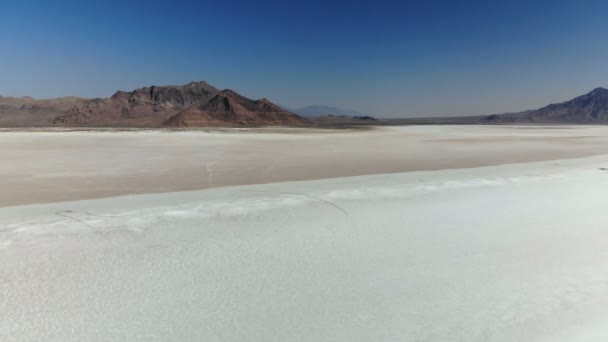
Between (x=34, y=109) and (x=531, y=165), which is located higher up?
(x=34, y=109)

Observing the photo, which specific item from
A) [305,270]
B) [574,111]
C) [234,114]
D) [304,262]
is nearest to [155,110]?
[234,114]

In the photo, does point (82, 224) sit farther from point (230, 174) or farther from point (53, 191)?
point (230, 174)

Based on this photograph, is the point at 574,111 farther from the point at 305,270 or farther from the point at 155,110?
the point at 305,270

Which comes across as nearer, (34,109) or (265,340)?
(265,340)

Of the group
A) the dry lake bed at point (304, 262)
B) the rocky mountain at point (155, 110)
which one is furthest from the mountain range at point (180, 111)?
the dry lake bed at point (304, 262)

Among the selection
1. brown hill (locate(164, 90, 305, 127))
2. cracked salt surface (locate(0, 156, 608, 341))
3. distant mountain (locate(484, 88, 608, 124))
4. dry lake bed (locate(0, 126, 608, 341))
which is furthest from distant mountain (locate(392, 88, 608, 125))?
cracked salt surface (locate(0, 156, 608, 341))

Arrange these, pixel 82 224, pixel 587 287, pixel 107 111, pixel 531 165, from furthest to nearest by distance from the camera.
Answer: pixel 107 111
pixel 531 165
pixel 82 224
pixel 587 287

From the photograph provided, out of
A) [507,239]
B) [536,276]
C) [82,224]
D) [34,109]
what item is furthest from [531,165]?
[34,109]
